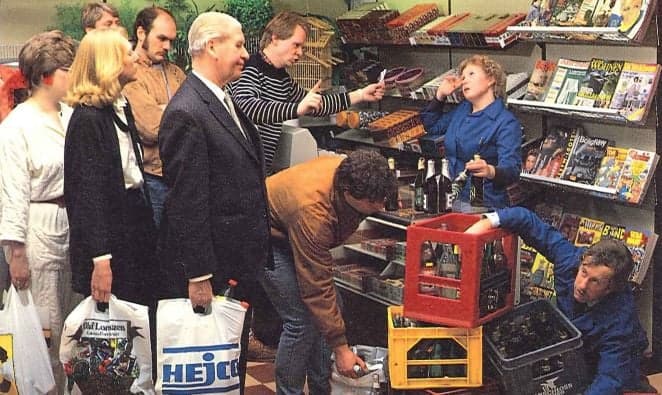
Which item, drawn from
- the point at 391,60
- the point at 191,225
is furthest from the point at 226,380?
the point at 391,60

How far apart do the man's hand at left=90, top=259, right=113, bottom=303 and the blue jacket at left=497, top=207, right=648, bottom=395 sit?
5.11 feet

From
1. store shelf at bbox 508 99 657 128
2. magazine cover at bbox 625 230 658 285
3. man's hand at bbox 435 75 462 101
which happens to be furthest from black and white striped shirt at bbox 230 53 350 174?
magazine cover at bbox 625 230 658 285

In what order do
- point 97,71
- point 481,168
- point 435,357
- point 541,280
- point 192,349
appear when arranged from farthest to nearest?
point 541,280 → point 481,168 → point 435,357 → point 97,71 → point 192,349

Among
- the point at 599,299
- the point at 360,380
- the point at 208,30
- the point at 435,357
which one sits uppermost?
the point at 208,30

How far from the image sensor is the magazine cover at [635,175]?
4777 mm

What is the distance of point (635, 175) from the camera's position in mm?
4832

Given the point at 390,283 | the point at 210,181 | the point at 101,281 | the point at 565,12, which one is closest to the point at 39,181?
the point at 101,281

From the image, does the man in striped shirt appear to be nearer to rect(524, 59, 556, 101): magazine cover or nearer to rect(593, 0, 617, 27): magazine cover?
rect(524, 59, 556, 101): magazine cover

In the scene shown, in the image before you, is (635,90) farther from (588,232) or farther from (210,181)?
(210,181)

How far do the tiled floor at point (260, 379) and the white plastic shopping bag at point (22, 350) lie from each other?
1.17m

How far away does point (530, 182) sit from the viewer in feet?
17.8

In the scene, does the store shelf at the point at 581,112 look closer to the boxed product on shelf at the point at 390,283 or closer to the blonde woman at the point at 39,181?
the boxed product on shelf at the point at 390,283

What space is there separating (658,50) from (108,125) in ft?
8.98

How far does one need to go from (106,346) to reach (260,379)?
150cm
